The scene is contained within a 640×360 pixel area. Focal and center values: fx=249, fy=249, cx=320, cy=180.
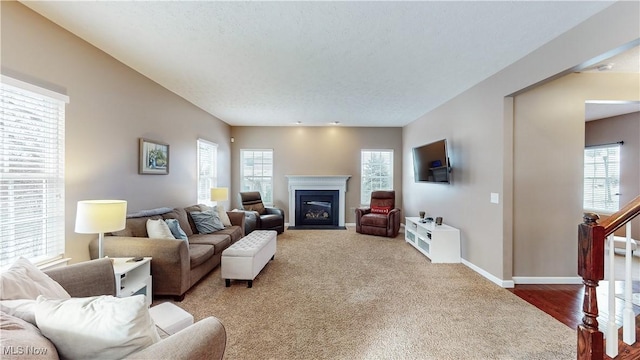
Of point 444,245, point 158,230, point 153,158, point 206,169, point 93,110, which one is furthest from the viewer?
point 206,169

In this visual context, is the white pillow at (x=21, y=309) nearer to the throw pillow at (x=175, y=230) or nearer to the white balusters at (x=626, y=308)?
the throw pillow at (x=175, y=230)

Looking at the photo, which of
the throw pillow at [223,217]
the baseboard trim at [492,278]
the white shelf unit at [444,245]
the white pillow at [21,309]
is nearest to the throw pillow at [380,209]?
the white shelf unit at [444,245]

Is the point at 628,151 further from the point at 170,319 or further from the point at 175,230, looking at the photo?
the point at 175,230

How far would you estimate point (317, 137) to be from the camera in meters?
6.87

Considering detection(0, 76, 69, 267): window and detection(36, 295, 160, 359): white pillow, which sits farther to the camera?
detection(0, 76, 69, 267): window

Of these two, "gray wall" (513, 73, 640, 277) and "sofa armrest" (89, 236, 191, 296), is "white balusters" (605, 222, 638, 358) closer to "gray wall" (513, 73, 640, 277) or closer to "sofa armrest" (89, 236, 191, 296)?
"gray wall" (513, 73, 640, 277)

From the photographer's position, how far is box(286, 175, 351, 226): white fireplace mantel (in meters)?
6.69

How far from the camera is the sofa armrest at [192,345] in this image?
3.18 feet

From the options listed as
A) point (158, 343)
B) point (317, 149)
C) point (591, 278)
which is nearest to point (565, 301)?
point (591, 278)

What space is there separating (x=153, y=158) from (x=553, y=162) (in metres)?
5.41

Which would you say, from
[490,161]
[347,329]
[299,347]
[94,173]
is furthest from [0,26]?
[490,161]

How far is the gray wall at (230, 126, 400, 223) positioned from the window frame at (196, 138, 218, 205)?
41.6 inches

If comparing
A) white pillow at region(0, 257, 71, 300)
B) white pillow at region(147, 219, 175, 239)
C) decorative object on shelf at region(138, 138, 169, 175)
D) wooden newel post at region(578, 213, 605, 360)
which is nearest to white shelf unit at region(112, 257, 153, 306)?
white pillow at region(147, 219, 175, 239)

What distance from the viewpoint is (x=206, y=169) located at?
546 centimetres
